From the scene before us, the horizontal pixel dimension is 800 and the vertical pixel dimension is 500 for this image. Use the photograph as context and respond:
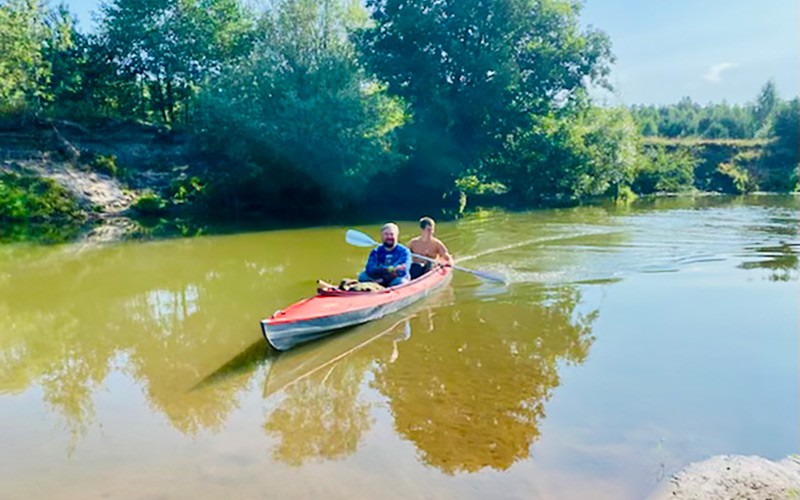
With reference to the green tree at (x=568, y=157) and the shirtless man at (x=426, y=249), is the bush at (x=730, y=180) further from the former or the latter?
the shirtless man at (x=426, y=249)

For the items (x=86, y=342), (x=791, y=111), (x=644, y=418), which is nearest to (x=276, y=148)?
(x=86, y=342)

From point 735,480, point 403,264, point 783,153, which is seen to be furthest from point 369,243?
point 783,153

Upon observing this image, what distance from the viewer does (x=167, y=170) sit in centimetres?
2475

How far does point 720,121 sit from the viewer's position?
60844mm

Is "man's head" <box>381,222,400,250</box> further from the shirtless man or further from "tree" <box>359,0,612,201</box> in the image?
"tree" <box>359,0,612,201</box>

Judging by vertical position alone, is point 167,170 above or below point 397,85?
below

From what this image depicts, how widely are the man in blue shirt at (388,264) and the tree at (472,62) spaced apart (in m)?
15.7

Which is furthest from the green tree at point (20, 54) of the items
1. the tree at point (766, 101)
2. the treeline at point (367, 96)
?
the tree at point (766, 101)

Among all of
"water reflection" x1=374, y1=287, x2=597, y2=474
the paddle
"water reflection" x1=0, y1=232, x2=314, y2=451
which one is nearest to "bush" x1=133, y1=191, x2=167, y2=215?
"water reflection" x1=0, y1=232, x2=314, y2=451

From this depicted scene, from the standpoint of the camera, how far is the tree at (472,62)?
2370 cm

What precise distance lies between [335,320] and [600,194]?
2887cm

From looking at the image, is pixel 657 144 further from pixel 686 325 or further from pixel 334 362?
pixel 334 362

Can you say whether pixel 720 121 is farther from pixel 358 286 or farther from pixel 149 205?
pixel 358 286

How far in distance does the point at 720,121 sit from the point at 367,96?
171 ft
